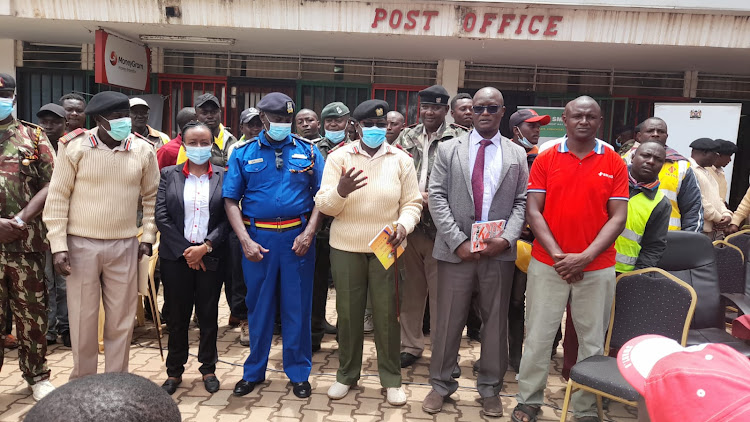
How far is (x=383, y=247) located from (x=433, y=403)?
1090 mm

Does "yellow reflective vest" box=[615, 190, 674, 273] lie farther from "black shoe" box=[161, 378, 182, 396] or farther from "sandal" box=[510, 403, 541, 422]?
"black shoe" box=[161, 378, 182, 396]

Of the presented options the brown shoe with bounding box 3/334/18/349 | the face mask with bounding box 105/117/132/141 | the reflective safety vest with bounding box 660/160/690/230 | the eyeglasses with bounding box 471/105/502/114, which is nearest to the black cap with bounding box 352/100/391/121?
the eyeglasses with bounding box 471/105/502/114

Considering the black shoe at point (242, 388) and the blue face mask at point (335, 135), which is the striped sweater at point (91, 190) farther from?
the blue face mask at point (335, 135)

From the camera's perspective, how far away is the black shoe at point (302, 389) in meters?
3.65

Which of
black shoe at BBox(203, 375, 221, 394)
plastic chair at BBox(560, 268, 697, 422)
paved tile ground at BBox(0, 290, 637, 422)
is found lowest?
paved tile ground at BBox(0, 290, 637, 422)

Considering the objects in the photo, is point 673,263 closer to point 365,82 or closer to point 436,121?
point 436,121

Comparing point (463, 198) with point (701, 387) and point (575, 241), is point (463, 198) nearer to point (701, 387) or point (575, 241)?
point (575, 241)

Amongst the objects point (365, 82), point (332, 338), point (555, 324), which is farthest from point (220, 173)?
point (365, 82)

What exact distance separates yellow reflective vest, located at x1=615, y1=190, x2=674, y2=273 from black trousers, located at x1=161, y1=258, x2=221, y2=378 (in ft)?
9.22

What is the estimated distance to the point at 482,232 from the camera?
3.31 m

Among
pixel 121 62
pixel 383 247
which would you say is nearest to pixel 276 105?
pixel 383 247

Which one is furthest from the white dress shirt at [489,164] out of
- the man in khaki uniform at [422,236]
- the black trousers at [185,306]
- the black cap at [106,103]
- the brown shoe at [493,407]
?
the black cap at [106,103]

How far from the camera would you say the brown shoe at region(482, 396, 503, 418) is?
3447 millimetres

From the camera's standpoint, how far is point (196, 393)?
3678mm
